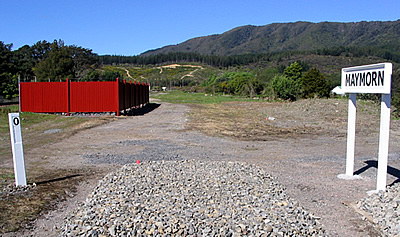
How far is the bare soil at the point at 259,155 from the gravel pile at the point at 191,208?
57 cm

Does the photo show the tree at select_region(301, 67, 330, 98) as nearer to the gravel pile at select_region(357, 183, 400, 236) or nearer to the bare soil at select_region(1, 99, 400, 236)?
the bare soil at select_region(1, 99, 400, 236)

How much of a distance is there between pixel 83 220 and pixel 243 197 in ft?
7.16

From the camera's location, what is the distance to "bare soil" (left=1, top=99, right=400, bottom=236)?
18.1ft

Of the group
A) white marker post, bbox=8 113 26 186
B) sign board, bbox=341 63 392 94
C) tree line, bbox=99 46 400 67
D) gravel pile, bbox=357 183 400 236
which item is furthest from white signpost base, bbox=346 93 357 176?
tree line, bbox=99 46 400 67

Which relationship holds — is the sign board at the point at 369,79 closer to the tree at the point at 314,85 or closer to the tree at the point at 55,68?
the tree at the point at 314,85

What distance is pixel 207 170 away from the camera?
6852 millimetres

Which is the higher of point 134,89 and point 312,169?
point 134,89

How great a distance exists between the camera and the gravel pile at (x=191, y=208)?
416cm

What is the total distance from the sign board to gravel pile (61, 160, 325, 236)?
7.71 ft

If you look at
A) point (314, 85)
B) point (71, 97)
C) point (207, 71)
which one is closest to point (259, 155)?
point (71, 97)

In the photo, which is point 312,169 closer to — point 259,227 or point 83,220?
point 259,227

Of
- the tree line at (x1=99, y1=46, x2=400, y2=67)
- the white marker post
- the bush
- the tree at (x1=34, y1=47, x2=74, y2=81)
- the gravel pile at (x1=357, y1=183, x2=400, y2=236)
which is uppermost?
the tree line at (x1=99, y1=46, x2=400, y2=67)

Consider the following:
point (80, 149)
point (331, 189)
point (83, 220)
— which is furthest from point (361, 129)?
point (83, 220)

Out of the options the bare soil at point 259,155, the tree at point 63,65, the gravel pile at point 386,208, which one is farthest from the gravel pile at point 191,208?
the tree at point 63,65
